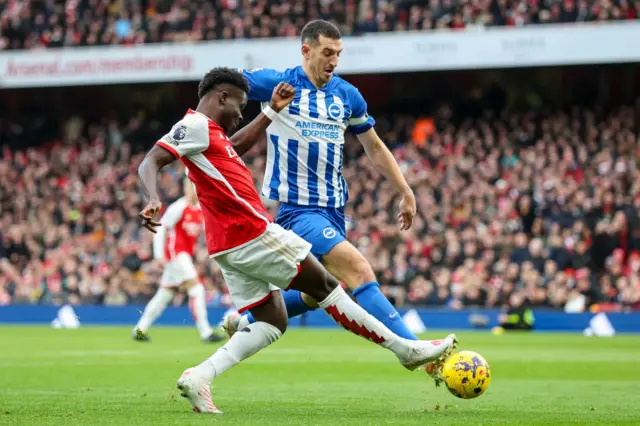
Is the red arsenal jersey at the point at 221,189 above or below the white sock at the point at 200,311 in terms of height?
above

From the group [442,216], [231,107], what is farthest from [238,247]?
[442,216]

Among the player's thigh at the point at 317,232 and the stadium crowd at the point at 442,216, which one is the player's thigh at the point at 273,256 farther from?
the stadium crowd at the point at 442,216

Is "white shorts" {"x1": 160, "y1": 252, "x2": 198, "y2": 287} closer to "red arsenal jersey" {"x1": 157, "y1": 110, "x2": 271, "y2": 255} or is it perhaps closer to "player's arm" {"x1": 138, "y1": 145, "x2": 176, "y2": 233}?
"red arsenal jersey" {"x1": 157, "y1": 110, "x2": 271, "y2": 255}

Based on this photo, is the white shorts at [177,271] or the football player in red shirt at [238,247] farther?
the white shorts at [177,271]

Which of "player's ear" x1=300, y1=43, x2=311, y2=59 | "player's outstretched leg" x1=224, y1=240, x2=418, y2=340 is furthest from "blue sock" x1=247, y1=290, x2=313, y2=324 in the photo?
"player's ear" x1=300, y1=43, x2=311, y2=59

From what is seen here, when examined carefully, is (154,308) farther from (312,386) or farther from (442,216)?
(442,216)

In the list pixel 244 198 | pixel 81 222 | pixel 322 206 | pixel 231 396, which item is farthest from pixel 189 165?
pixel 81 222

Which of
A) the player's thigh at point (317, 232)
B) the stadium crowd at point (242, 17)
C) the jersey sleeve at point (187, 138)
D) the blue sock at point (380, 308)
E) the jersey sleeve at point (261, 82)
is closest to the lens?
the jersey sleeve at point (187, 138)

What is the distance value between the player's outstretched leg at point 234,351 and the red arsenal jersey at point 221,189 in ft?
1.84

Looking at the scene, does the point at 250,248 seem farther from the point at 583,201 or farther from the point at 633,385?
the point at 583,201

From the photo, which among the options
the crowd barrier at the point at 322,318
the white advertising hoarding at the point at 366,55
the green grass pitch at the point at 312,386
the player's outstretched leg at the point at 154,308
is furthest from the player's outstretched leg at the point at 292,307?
the white advertising hoarding at the point at 366,55

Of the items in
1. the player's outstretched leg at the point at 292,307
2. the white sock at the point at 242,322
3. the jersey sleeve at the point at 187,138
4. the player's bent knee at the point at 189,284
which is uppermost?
the jersey sleeve at the point at 187,138

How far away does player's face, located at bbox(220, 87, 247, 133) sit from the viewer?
7.22 m

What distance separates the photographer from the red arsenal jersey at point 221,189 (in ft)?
23.0
